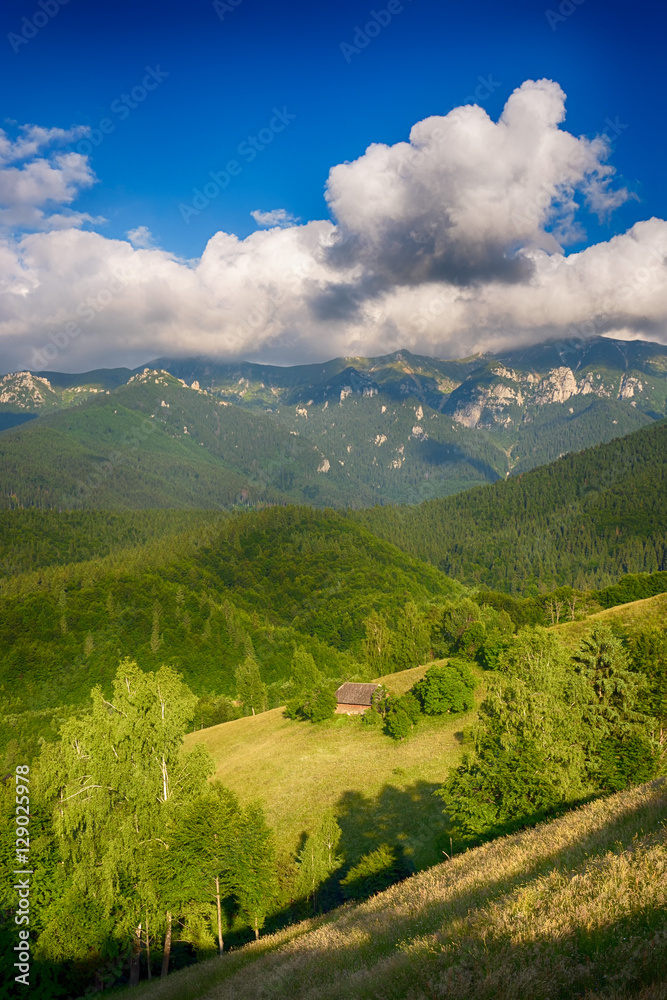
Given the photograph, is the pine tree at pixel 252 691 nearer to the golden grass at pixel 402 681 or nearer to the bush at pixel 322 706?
the bush at pixel 322 706

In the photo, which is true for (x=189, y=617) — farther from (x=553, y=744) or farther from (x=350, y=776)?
(x=553, y=744)

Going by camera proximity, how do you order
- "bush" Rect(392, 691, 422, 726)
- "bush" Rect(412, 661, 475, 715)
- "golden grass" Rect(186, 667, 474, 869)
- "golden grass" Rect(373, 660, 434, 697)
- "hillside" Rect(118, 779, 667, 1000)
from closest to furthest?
"hillside" Rect(118, 779, 667, 1000) < "golden grass" Rect(186, 667, 474, 869) < "bush" Rect(392, 691, 422, 726) < "bush" Rect(412, 661, 475, 715) < "golden grass" Rect(373, 660, 434, 697)

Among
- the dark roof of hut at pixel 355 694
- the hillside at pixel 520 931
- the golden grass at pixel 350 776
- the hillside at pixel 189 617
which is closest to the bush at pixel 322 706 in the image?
the dark roof of hut at pixel 355 694

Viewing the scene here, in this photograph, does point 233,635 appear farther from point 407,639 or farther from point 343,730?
point 343,730

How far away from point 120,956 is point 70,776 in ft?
36.9

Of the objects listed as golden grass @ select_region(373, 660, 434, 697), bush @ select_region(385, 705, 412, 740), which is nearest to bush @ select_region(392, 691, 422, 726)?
bush @ select_region(385, 705, 412, 740)

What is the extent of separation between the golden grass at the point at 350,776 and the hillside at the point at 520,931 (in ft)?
66.8

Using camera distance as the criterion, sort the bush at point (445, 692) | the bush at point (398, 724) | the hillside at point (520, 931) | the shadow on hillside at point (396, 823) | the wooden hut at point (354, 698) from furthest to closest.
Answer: the wooden hut at point (354, 698), the bush at point (445, 692), the bush at point (398, 724), the shadow on hillside at point (396, 823), the hillside at point (520, 931)

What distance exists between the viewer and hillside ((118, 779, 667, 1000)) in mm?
7477

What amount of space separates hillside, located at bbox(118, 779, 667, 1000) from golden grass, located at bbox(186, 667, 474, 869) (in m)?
20.4

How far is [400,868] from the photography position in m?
30.6

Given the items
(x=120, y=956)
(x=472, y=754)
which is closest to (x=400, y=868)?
(x=472, y=754)

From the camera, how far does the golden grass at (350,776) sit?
4139 cm

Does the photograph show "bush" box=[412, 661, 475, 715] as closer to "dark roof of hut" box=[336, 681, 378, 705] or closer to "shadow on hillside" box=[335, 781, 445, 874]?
"dark roof of hut" box=[336, 681, 378, 705]
